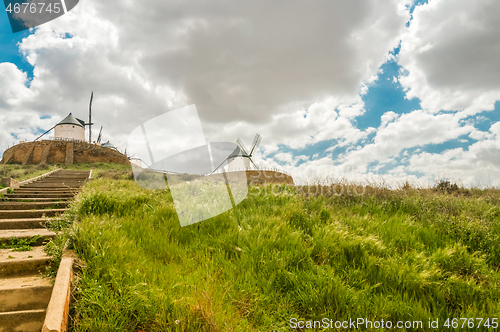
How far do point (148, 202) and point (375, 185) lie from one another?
8528 millimetres

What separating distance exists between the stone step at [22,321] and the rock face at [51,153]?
51.9 meters

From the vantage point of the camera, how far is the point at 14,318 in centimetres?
290

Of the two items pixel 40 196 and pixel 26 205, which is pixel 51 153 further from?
pixel 26 205

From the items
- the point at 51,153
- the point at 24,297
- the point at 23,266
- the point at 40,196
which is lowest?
the point at 24,297

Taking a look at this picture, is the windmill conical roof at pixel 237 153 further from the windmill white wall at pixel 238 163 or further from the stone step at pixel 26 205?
the stone step at pixel 26 205

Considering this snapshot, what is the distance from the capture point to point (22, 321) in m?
2.90

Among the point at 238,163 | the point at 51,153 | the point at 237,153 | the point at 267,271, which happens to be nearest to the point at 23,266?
the point at 267,271

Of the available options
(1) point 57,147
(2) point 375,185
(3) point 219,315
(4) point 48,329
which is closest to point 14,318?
(4) point 48,329

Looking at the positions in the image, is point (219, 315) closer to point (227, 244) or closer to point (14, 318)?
point (227, 244)

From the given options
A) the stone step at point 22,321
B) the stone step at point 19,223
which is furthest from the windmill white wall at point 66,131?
the stone step at point 22,321

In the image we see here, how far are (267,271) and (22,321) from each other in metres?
3.14

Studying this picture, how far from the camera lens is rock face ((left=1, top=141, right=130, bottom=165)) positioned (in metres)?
44.4

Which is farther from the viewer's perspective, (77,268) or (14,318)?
(77,268)

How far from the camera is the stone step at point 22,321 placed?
287cm
